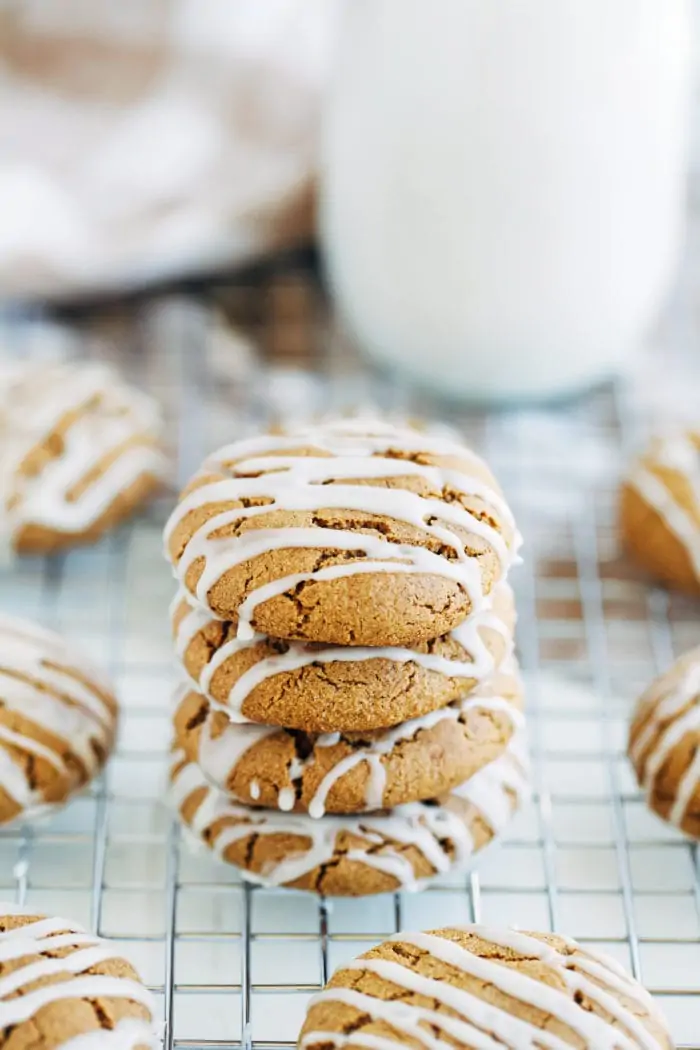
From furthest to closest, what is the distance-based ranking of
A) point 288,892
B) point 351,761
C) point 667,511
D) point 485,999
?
point 667,511
point 288,892
point 351,761
point 485,999

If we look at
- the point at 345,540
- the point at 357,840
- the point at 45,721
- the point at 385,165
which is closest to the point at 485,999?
the point at 357,840

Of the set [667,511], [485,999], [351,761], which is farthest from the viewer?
[667,511]

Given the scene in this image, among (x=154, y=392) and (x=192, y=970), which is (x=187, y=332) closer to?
(x=154, y=392)

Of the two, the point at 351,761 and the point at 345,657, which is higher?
the point at 345,657

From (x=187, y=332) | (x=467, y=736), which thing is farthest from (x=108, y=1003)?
(x=187, y=332)

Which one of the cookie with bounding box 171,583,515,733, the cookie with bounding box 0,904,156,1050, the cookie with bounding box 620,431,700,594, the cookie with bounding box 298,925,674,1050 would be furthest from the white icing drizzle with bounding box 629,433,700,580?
the cookie with bounding box 0,904,156,1050

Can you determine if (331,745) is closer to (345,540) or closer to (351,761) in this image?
(351,761)

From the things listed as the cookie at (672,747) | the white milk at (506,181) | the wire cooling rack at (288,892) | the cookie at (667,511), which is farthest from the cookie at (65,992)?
the white milk at (506,181)

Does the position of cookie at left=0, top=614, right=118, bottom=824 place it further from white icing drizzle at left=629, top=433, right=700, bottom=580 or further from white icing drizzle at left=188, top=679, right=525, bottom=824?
white icing drizzle at left=629, top=433, right=700, bottom=580
